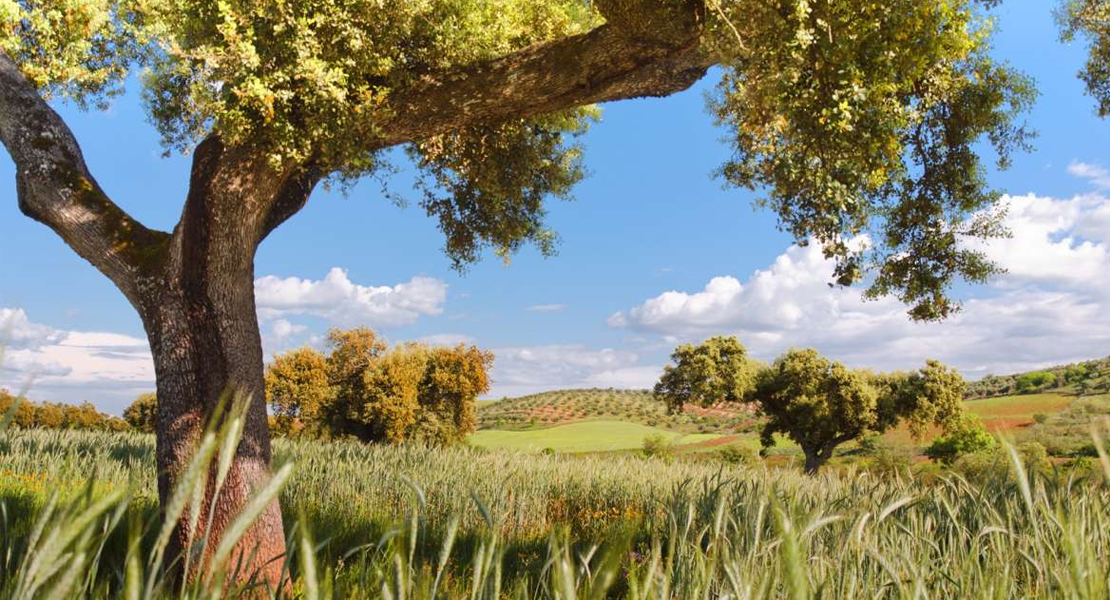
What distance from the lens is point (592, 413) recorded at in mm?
73125

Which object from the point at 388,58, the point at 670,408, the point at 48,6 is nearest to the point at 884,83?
the point at 388,58

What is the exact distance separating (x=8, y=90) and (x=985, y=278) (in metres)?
14.0

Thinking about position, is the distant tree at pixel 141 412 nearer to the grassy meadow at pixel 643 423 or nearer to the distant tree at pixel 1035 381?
the grassy meadow at pixel 643 423

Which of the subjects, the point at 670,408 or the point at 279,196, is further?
the point at 670,408

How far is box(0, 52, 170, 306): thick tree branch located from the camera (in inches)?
325

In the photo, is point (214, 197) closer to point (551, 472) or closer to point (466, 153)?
point (466, 153)

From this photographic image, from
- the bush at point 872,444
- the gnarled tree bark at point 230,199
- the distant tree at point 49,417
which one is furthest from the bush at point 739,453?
the distant tree at point 49,417

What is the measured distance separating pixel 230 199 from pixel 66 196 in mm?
2190

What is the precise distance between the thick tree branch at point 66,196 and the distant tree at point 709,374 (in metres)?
26.3

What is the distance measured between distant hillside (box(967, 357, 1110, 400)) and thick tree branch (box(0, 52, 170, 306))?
62250 mm

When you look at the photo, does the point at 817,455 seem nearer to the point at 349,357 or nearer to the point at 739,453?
the point at 739,453

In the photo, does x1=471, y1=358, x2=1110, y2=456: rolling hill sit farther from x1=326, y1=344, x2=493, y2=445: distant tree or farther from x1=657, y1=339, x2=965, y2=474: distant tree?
x1=326, y1=344, x2=493, y2=445: distant tree

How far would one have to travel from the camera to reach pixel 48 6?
13.2m

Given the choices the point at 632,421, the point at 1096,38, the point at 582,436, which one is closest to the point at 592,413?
the point at 632,421
